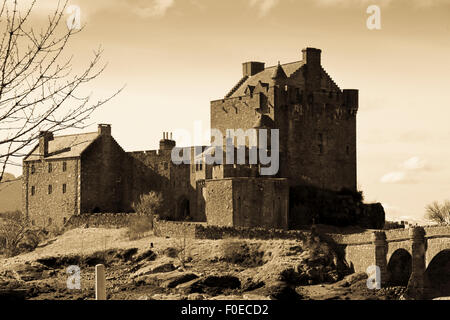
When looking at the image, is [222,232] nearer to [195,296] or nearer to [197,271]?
[197,271]

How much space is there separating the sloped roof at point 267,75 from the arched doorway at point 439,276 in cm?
1948

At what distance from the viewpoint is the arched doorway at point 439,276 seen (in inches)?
1956

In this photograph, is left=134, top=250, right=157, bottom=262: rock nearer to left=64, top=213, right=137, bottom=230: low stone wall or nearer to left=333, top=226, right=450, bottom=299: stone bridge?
left=64, top=213, right=137, bottom=230: low stone wall

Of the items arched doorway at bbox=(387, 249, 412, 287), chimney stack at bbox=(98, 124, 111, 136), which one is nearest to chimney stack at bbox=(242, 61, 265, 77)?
chimney stack at bbox=(98, 124, 111, 136)

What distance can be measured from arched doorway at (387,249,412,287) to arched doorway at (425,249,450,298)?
1629mm

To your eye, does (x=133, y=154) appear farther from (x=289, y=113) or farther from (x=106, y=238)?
(x=289, y=113)

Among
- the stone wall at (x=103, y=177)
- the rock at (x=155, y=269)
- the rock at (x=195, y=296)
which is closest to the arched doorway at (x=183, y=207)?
the stone wall at (x=103, y=177)

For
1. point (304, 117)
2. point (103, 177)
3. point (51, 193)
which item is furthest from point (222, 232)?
point (51, 193)

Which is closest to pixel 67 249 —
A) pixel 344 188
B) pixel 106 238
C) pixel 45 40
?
pixel 106 238

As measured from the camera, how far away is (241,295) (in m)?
45.0

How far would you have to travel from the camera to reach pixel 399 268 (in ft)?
170

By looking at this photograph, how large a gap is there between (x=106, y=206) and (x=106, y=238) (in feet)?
28.0

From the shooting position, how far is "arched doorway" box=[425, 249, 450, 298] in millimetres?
49688
